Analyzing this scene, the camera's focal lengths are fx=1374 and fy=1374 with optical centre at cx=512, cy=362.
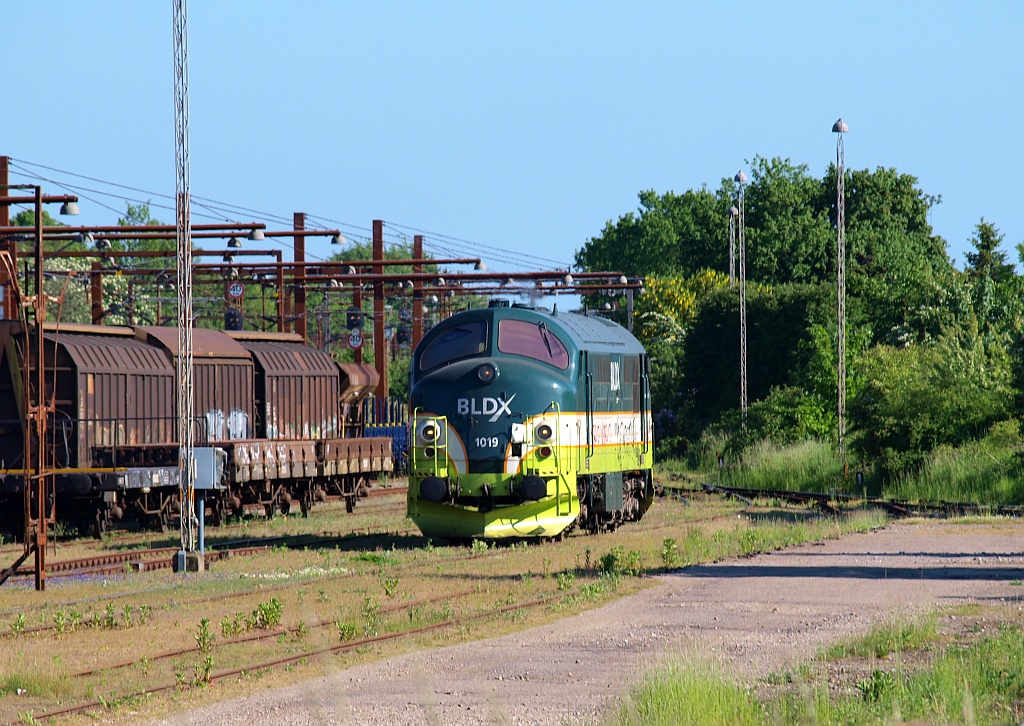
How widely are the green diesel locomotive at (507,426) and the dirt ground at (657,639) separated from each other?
9.44 ft

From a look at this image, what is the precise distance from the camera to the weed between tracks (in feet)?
35.9

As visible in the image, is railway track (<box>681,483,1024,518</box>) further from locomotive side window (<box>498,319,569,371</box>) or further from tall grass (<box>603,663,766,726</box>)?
tall grass (<box>603,663,766,726</box>)

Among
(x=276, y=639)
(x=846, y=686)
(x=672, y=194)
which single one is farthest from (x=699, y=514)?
(x=672, y=194)

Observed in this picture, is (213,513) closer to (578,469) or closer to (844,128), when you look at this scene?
(578,469)

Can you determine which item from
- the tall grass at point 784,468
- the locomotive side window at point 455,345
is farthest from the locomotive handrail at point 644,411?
the tall grass at point 784,468

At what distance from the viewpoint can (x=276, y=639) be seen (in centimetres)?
1291

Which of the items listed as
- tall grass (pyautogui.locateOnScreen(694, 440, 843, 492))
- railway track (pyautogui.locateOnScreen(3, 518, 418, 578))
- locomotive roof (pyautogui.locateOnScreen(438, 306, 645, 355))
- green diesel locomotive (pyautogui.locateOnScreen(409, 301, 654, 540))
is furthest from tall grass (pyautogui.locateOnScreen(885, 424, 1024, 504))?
railway track (pyautogui.locateOnScreen(3, 518, 418, 578))

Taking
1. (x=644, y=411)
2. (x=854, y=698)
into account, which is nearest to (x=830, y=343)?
(x=644, y=411)

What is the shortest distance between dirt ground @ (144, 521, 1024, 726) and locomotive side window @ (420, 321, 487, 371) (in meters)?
4.79

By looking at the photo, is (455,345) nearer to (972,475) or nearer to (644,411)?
(644,411)

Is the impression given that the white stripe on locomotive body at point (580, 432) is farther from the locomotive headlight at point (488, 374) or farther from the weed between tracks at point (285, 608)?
the weed between tracks at point (285, 608)

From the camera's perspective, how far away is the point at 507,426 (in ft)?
64.7

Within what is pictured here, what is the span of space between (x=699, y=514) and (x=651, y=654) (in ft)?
53.9

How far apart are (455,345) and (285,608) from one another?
21.8ft
